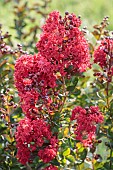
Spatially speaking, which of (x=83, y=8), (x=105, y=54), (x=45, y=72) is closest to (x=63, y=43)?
(x=45, y=72)

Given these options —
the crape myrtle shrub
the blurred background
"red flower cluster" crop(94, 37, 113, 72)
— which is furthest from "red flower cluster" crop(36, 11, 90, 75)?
the blurred background

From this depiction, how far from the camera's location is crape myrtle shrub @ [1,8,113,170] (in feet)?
6.89

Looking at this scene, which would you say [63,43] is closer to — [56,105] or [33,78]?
[33,78]

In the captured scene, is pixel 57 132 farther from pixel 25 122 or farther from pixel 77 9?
pixel 77 9

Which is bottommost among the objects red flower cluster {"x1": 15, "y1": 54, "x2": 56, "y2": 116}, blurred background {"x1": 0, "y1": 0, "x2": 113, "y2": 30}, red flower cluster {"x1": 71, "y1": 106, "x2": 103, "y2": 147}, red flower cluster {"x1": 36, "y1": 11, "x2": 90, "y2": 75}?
red flower cluster {"x1": 71, "y1": 106, "x2": 103, "y2": 147}

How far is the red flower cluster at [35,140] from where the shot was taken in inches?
83.5

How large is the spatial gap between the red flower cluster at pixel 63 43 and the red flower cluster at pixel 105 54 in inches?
7.7

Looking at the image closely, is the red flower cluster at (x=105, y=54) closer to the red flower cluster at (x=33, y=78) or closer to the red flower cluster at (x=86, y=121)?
the red flower cluster at (x=86, y=121)

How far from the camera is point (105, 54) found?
7.76ft

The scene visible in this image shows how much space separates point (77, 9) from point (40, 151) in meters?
6.45

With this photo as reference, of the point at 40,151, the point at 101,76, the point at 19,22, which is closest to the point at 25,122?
the point at 40,151

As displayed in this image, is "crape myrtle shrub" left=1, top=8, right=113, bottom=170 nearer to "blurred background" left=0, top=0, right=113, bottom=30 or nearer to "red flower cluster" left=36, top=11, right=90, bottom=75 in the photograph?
"red flower cluster" left=36, top=11, right=90, bottom=75

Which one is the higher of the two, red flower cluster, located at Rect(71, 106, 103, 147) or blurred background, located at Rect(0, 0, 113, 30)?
blurred background, located at Rect(0, 0, 113, 30)

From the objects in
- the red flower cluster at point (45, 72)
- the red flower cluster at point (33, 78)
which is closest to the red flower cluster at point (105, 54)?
the red flower cluster at point (45, 72)
